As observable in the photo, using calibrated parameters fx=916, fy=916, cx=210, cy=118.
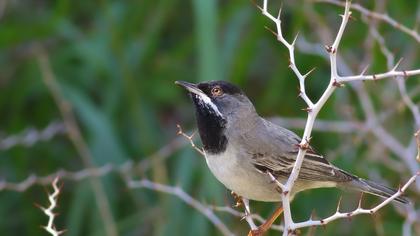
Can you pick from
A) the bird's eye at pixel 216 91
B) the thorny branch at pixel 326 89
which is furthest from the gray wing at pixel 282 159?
the thorny branch at pixel 326 89

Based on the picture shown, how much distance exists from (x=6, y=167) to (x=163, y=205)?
172cm

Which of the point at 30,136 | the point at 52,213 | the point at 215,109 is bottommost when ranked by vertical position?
the point at 52,213

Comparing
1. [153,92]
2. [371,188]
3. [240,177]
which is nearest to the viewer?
[240,177]

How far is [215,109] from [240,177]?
43 centimetres

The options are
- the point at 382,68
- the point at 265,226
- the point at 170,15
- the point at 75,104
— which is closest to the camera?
the point at 265,226

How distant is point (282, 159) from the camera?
16.8ft

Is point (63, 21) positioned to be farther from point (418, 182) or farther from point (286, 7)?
point (418, 182)

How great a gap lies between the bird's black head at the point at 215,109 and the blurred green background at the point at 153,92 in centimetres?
173

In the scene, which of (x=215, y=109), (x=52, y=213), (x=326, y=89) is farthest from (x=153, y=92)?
(x=326, y=89)

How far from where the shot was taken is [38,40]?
26.5 ft

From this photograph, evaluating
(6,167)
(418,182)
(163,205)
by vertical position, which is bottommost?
(418,182)

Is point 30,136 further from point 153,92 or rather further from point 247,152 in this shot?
point 247,152

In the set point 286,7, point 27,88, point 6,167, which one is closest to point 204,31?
Answer: point 286,7

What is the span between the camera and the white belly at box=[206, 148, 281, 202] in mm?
4855
